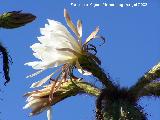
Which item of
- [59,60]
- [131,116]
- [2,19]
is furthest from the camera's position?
[2,19]

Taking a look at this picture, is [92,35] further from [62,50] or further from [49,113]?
[49,113]

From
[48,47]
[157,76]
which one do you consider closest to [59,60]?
[48,47]

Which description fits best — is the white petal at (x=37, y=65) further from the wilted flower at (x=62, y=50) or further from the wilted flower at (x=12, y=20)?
the wilted flower at (x=12, y=20)

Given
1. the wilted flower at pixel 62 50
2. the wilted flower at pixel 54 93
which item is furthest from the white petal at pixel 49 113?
the wilted flower at pixel 62 50

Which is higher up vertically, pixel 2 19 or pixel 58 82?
pixel 2 19

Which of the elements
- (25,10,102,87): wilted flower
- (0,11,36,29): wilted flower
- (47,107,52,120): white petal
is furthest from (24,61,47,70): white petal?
(0,11,36,29): wilted flower

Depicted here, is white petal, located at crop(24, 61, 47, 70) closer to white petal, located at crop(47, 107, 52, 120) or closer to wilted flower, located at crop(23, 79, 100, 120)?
wilted flower, located at crop(23, 79, 100, 120)

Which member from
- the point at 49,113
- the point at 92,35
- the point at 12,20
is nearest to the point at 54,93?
the point at 49,113

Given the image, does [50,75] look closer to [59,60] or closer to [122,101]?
[59,60]
